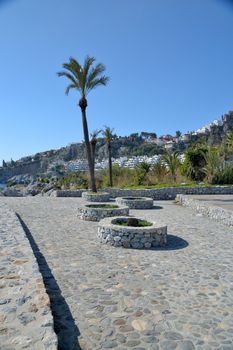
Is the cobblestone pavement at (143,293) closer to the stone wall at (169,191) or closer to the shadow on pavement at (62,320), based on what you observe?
the shadow on pavement at (62,320)

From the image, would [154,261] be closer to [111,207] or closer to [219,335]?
[219,335]

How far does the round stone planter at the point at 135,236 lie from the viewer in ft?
30.2

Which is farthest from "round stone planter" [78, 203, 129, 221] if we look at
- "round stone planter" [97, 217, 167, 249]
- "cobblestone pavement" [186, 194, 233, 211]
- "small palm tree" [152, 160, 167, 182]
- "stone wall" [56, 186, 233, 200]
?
"small palm tree" [152, 160, 167, 182]

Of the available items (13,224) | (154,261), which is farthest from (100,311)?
(13,224)

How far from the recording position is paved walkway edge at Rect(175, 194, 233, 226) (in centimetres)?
1295

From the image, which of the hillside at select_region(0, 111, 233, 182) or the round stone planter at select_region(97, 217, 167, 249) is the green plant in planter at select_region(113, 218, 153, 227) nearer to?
the round stone planter at select_region(97, 217, 167, 249)

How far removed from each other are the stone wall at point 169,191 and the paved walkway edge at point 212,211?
3914 millimetres

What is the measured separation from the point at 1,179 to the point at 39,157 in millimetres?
18817

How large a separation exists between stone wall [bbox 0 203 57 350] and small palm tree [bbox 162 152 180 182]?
939 inches

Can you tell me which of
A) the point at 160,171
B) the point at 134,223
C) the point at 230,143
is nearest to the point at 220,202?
the point at 134,223

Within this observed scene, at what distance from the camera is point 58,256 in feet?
26.2

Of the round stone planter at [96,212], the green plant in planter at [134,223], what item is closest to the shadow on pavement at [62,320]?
the green plant in planter at [134,223]

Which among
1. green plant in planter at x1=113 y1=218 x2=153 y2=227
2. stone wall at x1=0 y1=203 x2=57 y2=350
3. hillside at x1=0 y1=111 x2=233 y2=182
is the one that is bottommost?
stone wall at x1=0 y1=203 x2=57 y2=350

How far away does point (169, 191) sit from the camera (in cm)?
2436
